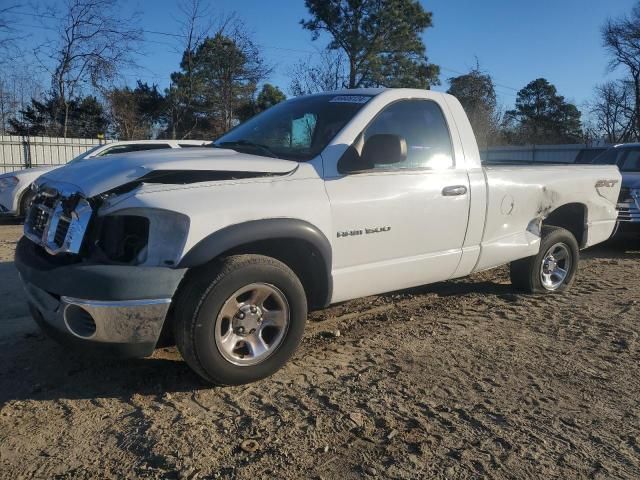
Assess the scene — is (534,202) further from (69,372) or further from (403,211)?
(69,372)

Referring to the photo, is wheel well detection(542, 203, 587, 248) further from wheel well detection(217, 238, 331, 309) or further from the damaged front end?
the damaged front end

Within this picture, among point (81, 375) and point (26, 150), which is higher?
point (26, 150)

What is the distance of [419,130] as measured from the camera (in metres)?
4.53

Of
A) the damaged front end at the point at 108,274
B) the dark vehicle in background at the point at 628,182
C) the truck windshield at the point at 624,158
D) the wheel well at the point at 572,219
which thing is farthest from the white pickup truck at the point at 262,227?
the truck windshield at the point at 624,158

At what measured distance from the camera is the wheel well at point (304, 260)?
3.61 meters

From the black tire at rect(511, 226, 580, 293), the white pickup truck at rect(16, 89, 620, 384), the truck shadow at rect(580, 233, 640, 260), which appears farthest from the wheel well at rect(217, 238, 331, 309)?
the truck shadow at rect(580, 233, 640, 260)

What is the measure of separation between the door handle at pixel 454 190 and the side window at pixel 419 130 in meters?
0.19

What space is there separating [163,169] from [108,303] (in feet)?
2.65

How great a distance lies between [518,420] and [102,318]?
2.34m

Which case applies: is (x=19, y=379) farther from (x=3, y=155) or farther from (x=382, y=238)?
(x=3, y=155)

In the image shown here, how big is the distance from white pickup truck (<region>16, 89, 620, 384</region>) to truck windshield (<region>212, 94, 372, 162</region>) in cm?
2

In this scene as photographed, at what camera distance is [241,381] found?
3430 millimetres

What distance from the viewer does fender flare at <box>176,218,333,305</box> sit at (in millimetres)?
3117

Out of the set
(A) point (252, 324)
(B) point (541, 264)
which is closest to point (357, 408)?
(A) point (252, 324)
